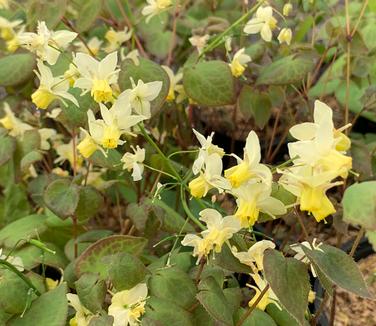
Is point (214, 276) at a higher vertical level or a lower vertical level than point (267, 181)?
lower

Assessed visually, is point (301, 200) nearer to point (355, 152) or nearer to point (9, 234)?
point (355, 152)

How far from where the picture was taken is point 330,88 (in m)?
1.39

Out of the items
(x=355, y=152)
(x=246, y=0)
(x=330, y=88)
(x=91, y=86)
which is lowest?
(x=330, y=88)

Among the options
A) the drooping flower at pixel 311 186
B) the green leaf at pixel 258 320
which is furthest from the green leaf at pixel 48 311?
the drooping flower at pixel 311 186

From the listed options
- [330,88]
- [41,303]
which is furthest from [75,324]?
[330,88]

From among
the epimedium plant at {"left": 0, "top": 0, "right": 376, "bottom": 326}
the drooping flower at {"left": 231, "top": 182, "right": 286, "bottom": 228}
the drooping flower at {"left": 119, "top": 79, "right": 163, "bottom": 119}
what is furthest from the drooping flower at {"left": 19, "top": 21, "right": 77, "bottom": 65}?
the drooping flower at {"left": 231, "top": 182, "right": 286, "bottom": 228}

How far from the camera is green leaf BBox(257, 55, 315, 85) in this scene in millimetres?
1012

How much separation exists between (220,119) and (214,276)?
835 mm

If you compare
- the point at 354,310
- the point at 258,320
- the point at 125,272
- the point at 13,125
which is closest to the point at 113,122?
the point at 125,272

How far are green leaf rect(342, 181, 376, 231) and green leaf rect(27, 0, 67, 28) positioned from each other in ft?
1.82

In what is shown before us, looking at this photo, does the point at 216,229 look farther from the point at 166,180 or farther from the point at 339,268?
the point at 166,180

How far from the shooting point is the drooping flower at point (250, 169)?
66 cm

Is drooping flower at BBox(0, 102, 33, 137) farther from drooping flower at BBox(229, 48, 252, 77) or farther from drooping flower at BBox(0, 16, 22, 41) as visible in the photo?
drooping flower at BBox(229, 48, 252, 77)

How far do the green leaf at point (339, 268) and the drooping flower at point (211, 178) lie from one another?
0.11 metres
